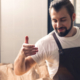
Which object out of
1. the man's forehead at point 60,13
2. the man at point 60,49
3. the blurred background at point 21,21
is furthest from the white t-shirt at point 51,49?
the blurred background at point 21,21

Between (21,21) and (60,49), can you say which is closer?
(60,49)

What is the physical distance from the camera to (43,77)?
1.35 m

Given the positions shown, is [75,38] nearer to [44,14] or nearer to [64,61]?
[64,61]

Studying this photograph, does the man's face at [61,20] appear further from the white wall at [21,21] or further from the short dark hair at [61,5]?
the white wall at [21,21]

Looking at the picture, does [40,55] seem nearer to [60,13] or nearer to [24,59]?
[24,59]

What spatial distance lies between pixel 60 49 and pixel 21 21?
2.96 feet

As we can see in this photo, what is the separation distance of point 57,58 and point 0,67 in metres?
0.85

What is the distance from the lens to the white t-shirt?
725mm

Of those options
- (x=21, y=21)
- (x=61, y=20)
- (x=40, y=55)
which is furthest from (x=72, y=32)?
(x=21, y=21)

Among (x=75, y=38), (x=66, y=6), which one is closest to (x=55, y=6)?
(x=66, y=6)

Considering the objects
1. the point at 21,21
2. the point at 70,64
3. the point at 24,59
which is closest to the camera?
the point at 24,59


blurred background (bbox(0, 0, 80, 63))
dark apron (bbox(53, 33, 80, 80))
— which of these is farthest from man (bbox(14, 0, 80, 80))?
blurred background (bbox(0, 0, 80, 63))

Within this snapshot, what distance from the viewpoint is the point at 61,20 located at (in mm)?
709

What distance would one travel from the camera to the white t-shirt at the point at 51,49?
0.73 metres
